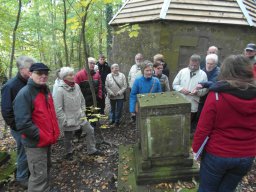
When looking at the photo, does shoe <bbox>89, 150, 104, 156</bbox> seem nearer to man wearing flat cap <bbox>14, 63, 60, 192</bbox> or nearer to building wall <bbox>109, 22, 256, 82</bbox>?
man wearing flat cap <bbox>14, 63, 60, 192</bbox>

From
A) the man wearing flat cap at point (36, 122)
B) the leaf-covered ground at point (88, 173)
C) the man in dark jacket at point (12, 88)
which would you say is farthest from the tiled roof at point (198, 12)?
the man wearing flat cap at point (36, 122)

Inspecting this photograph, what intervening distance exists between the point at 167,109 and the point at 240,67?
1.65 meters

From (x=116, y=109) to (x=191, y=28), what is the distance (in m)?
3.62

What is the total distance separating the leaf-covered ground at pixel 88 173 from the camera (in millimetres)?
4121

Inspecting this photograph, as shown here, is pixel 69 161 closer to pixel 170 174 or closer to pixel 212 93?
pixel 170 174

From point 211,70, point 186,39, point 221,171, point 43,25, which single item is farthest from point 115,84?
point 43,25

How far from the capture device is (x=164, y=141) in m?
4.02

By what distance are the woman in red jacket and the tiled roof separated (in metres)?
5.65

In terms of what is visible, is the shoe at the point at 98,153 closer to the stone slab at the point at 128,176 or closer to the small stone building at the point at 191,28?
the stone slab at the point at 128,176

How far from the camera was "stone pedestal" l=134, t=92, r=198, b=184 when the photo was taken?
390cm

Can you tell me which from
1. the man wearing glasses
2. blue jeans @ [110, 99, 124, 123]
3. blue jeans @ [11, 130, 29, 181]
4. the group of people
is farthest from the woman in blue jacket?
blue jeans @ [11, 130, 29, 181]

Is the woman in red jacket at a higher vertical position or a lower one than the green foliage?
lower

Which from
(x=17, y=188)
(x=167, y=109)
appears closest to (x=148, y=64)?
(x=167, y=109)

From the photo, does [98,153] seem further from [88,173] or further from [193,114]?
[193,114]
